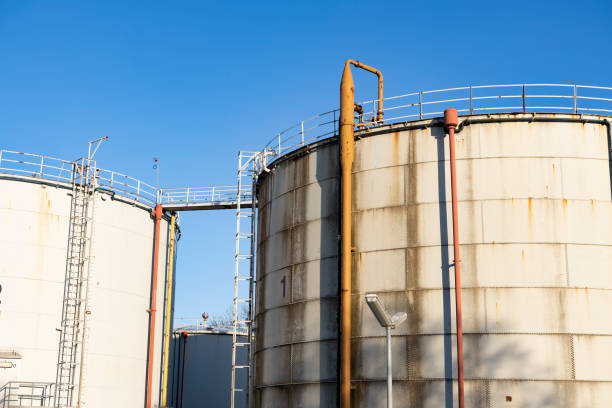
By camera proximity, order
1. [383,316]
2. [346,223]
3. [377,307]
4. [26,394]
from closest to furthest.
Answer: [377,307], [383,316], [346,223], [26,394]

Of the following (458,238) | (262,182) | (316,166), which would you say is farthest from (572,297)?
(262,182)

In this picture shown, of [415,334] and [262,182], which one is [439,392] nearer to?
[415,334]

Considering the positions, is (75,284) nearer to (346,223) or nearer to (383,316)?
(346,223)

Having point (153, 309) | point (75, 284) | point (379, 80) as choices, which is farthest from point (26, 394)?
point (379, 80)

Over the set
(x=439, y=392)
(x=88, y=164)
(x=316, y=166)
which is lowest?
(x=439, y=392)

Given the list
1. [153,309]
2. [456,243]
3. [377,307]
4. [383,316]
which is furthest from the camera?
[153,309]

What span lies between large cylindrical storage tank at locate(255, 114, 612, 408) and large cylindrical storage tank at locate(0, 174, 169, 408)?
31.1 ft

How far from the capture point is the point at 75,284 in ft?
94.4

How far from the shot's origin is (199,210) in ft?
112

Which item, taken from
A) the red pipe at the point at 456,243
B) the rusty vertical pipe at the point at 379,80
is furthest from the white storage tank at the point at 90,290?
the red pipe at the point at 456,243

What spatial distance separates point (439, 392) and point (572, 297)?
4116mm

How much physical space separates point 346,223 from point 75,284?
41.1 feet

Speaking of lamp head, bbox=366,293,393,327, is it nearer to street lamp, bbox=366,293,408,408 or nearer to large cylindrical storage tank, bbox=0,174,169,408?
street lamp, bbox=366,293,408,408

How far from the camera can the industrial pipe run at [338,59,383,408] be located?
66.7ft
